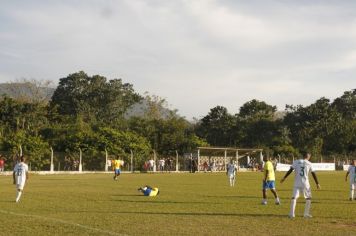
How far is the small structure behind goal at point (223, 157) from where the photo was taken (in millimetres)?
73000

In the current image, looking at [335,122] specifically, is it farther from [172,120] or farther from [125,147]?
[125,147]

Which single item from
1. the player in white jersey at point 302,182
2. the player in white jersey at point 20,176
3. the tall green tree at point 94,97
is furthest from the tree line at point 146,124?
the player in white jersey at point 302,182

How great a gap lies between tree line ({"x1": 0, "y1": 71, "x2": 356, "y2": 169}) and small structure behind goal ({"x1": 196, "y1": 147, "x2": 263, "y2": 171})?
2382 mm

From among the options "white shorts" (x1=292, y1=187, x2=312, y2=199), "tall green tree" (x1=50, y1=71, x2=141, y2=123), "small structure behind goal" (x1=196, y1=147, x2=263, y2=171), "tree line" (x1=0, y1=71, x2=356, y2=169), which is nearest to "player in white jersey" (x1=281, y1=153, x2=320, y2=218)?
"white shorts" (x1=292, y1=187, x2=312, y2=199)

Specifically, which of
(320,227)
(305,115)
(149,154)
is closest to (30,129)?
(149,154)

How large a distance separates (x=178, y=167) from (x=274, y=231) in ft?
190

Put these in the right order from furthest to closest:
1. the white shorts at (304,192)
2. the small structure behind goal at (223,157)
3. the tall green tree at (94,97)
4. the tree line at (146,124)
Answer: the tall green tree at (94,97) < the small structure behind goal at (223,157) < the tree line at (146,124) < the white shorts at (304,192)

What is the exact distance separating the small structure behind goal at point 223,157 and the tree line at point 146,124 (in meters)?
2.38

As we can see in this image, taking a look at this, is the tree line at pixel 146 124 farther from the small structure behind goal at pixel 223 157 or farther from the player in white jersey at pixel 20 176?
the player in white jersey at pixel 20 176

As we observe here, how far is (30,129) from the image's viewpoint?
74500 millimetres

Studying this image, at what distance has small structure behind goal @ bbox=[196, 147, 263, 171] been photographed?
73.0 m

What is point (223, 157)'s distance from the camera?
77188 mm

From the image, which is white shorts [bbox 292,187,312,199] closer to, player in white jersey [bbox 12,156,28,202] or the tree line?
player in white jersey [bbox 12,156,28,202]

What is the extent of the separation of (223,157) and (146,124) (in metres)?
15.7
